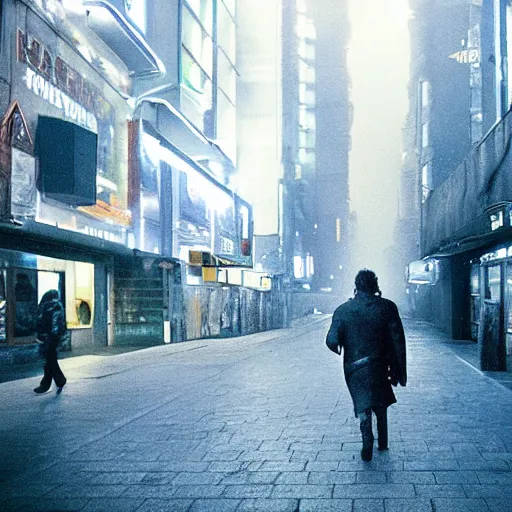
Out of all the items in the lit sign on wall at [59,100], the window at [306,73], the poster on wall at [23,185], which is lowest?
the poster on wall at [23,185]

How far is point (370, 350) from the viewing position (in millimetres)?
6875

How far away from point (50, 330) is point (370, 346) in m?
6.28

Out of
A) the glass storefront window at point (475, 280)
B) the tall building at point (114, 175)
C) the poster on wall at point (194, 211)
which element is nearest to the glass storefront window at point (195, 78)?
the tall building at point (114, 175)

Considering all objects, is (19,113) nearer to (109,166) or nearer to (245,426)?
(109,166)

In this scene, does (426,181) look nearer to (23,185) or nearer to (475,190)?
(475,190)

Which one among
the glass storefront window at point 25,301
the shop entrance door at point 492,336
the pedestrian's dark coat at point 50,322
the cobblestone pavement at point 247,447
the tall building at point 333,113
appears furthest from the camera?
the tall building at point 333,113

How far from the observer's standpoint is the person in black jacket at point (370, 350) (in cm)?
676

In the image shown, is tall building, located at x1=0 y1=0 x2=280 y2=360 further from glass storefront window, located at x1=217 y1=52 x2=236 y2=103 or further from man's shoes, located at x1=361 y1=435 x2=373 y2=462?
man's shoes, located at x1=361 y1=435 x2=373 y2=462

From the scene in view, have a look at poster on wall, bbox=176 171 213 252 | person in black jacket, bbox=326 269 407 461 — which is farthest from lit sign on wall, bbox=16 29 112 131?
person in black jacket, bbox=326 269 407 461

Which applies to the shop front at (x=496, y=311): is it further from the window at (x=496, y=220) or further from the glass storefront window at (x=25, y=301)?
the glass storefront window at (x=25, y=301)

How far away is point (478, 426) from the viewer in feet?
26.6

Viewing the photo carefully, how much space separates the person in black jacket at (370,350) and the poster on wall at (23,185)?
347 inches

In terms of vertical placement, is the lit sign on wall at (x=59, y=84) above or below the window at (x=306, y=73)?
below

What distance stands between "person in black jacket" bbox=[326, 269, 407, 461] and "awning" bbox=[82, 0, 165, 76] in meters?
14.2
